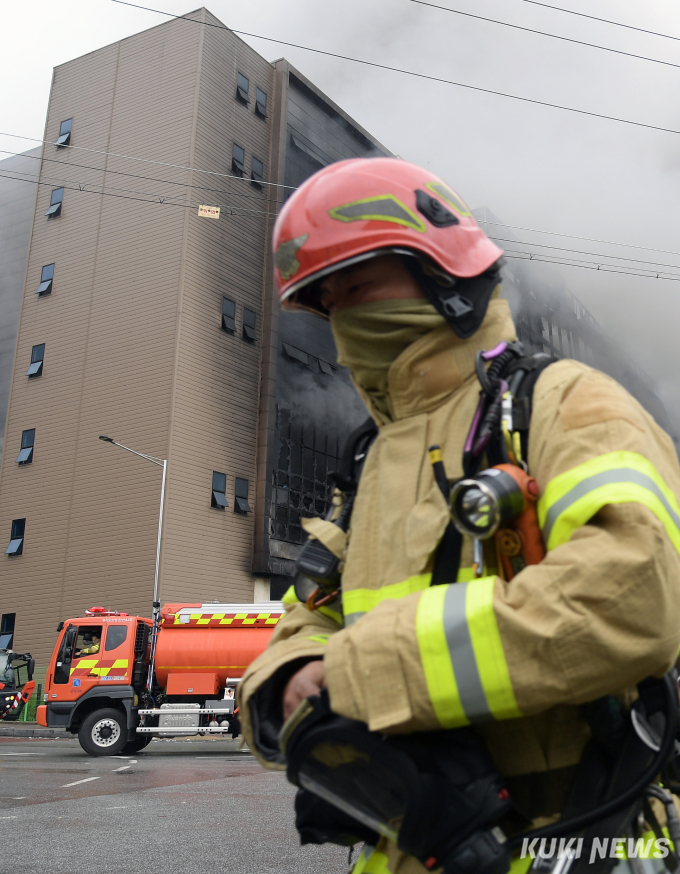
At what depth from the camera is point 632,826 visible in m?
1.19

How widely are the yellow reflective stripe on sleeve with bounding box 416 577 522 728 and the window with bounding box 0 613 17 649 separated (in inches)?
1011

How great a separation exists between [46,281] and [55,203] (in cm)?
280

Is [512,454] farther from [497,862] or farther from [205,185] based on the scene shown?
[205,185]

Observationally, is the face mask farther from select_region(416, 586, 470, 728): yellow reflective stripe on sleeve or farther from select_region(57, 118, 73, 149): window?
select_region(57, 118, 73, 149): window

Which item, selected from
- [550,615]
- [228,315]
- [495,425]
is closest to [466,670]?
[550,615]

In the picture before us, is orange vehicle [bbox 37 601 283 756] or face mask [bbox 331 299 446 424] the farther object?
orange vehicle [bbox 37 601 283 756]

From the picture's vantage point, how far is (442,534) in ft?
4.36

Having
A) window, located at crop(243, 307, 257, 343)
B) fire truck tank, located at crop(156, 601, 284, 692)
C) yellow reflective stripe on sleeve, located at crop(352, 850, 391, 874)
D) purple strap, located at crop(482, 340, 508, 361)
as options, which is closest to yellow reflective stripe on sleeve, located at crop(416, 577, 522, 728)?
yellow reflective stripe on sleeve, located at crop(352, 850, 391, 874)

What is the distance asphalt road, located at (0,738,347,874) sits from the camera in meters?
4.09

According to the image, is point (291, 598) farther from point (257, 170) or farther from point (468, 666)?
point (257, 170)

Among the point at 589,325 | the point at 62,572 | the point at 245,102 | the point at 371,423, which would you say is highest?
the point at 589,325

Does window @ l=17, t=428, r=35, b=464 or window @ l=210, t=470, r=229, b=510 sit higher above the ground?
window @ l=17, t=428, r=35, b=464

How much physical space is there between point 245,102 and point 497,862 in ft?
98.0

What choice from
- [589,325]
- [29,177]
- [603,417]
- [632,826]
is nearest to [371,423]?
[603,417]
